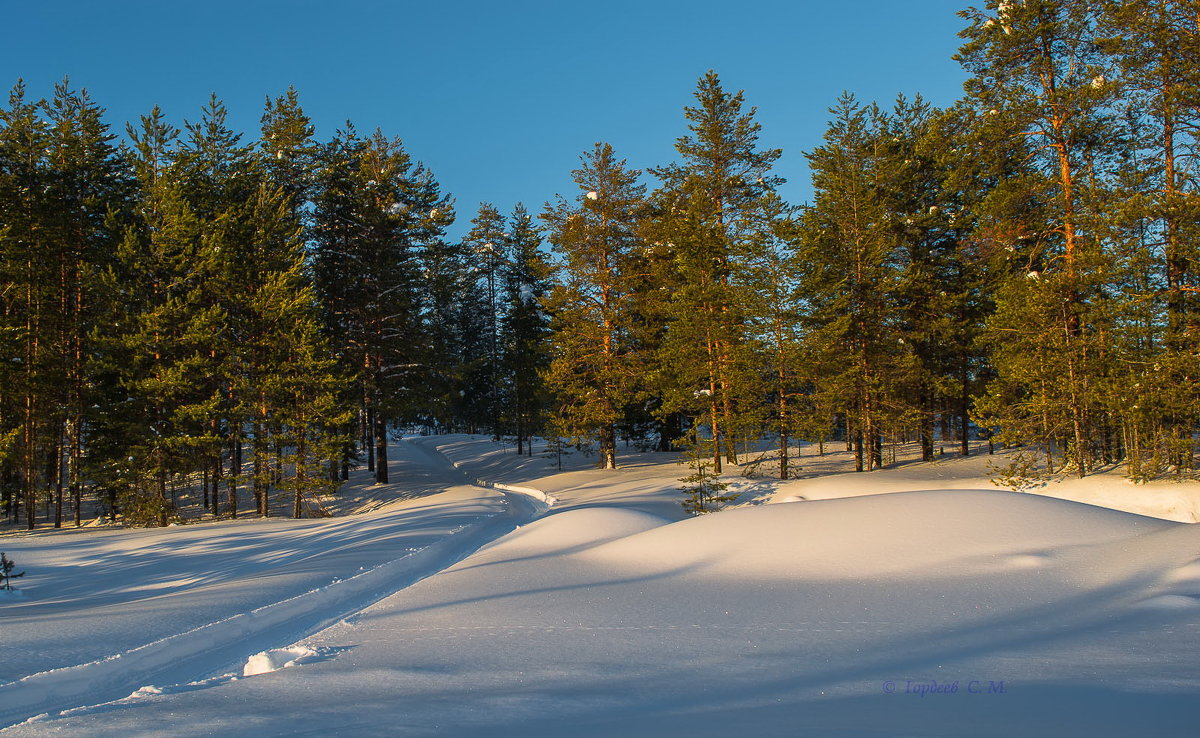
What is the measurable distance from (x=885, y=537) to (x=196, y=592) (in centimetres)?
944

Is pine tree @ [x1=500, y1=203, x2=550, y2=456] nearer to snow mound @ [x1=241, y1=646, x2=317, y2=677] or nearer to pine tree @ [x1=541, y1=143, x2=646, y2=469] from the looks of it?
pine tree @ [x1=541, y1=143, x2=646, y2=469]

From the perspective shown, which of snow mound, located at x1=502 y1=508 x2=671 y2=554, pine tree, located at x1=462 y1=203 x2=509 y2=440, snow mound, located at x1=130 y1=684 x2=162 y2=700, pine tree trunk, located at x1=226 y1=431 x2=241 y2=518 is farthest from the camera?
→ pine tree, located at x1=462 y1=203 x2=509 y2=440

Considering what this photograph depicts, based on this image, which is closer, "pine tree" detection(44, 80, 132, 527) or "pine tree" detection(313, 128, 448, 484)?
"pine tree" detection(44, 80, 132, 527)

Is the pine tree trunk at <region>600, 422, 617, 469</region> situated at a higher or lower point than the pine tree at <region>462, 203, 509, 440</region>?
lower

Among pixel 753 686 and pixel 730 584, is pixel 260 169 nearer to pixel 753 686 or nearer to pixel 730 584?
pixel 730 584

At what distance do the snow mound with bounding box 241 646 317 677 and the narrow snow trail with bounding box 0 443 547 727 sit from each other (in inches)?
30.1

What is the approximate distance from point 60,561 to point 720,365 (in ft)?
59.7

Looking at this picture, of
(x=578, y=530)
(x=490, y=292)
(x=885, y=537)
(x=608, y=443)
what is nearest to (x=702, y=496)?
(x=578, y=530)

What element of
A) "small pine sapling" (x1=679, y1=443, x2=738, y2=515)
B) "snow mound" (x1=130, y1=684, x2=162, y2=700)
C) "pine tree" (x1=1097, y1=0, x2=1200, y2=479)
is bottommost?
"small pine sapling" (x1=679, y1=443, x2=738, y2=515)

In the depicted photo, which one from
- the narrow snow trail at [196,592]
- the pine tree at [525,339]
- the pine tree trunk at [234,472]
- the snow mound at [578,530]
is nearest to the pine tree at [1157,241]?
the snow mound at [578,530]

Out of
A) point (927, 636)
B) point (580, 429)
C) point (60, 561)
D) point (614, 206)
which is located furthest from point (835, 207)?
point (60, 561)

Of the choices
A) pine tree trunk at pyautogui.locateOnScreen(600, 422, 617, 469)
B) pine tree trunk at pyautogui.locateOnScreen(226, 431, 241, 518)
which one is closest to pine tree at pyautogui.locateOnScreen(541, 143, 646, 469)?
pine tree trunk at pyautogui.locateOnScreen(600, 422, 617, 469)

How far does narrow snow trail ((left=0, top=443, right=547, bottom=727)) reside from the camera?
5668mm

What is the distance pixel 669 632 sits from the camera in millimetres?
5762
